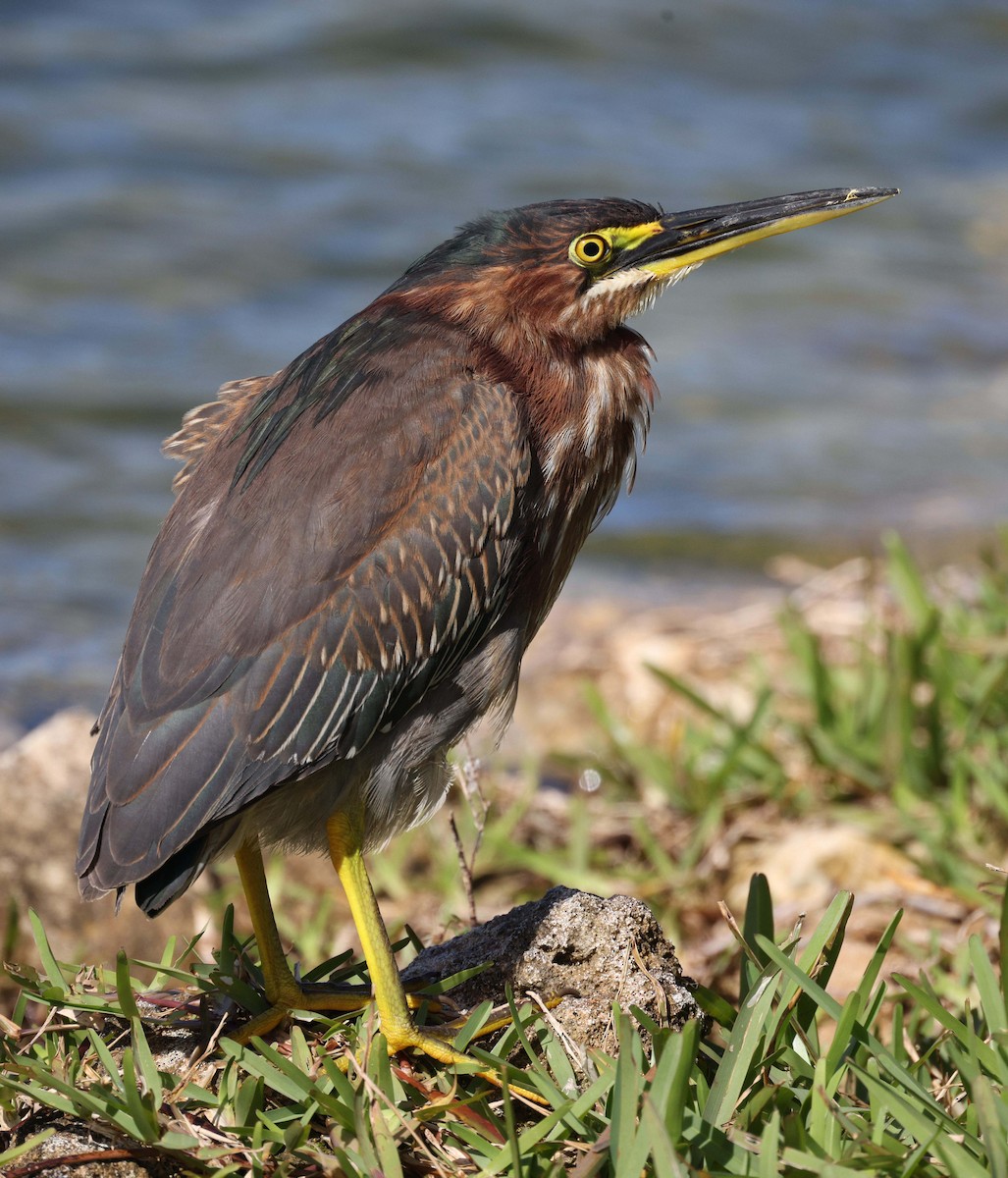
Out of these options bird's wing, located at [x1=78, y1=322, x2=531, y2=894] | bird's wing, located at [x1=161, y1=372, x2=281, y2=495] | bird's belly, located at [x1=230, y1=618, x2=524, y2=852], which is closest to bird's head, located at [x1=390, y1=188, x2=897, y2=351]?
bird's wing, located at [x1=78, y1=322, x2=531, y2=894]

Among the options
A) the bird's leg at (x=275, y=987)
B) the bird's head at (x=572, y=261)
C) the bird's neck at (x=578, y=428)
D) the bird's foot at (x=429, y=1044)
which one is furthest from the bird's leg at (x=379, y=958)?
the bird's head at (x=572, y=261)

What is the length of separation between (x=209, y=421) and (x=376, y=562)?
3.08 ft

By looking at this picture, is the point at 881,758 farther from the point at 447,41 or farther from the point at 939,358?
the point at 447,41

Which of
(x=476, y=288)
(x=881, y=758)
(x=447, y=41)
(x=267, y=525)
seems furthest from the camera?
(x=447, y=41)

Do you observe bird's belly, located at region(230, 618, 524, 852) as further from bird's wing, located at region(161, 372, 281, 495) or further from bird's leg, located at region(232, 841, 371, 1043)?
bird's wing, located at region(161, 372, 281, 495)

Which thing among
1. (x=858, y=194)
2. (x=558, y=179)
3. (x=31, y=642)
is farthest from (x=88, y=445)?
(x=858, y=194)

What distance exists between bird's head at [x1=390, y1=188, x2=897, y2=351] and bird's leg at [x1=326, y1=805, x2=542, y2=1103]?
113 cm

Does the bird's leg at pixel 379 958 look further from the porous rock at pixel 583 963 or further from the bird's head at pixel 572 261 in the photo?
the bird's head at pixel 572 261

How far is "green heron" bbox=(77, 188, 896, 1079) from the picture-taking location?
9.84 ft

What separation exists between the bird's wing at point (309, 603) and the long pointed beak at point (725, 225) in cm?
54

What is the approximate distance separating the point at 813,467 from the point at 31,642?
4811 millimetres

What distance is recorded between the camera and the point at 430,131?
13961mm

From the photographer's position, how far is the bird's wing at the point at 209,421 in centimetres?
377

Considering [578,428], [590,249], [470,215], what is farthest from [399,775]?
[470,215]
